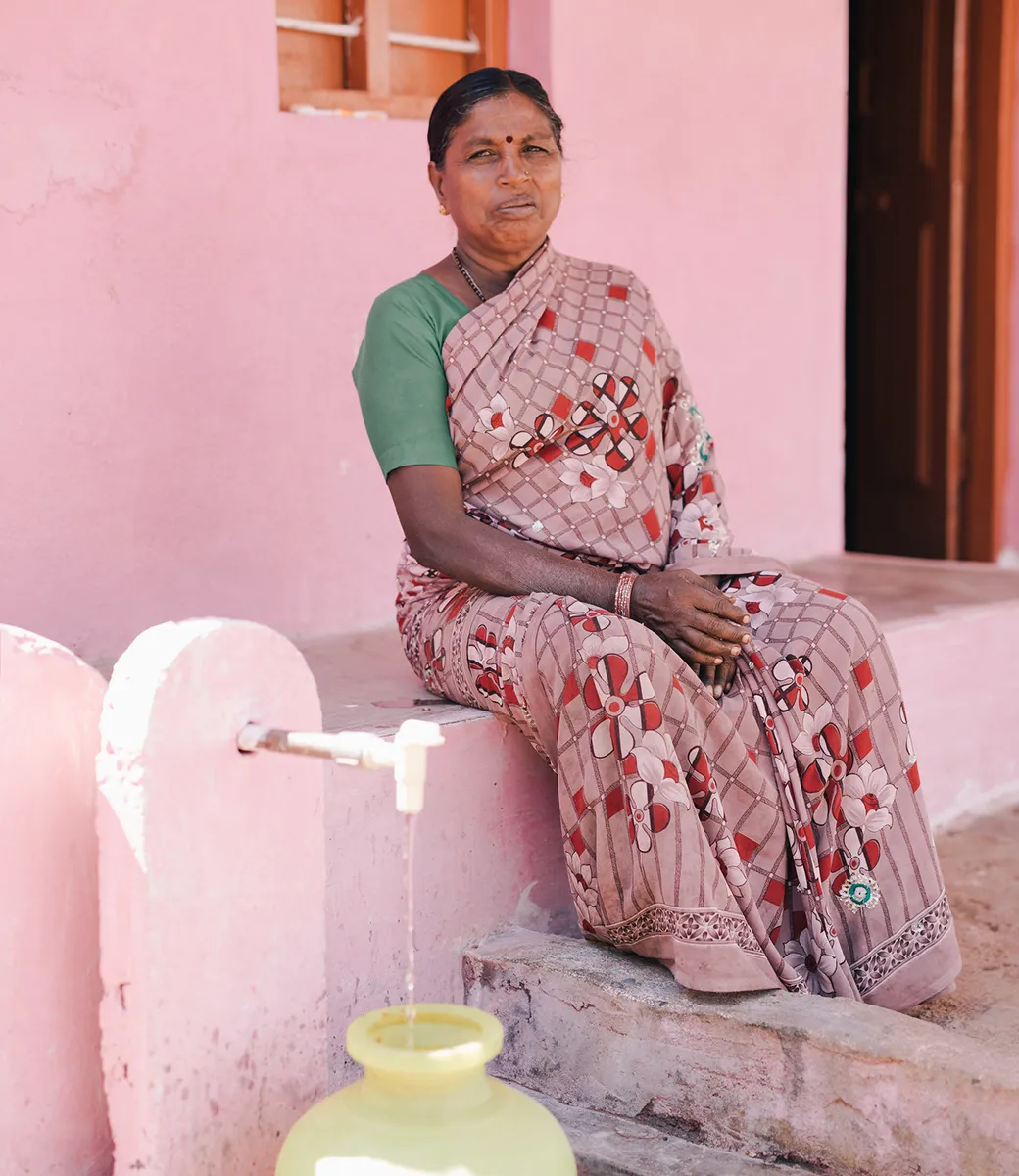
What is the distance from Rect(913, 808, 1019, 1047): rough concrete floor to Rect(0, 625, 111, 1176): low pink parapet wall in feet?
3.92

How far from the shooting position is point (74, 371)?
3125 millimetres

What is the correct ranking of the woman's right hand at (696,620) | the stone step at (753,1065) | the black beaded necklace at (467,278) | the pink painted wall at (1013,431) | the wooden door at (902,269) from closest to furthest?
the stone step at (753,1065) < the woman's right hand at (696,620) < the black beaded necklace at (467,278) < the pink painted wall at (1013,431) < the wooden door at (902,269)

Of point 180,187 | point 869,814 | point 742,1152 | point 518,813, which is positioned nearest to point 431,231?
point 180,187

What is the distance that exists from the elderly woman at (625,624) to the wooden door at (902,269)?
359 cm

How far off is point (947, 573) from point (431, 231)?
2.03m

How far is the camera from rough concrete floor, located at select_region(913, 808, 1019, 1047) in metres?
2.51

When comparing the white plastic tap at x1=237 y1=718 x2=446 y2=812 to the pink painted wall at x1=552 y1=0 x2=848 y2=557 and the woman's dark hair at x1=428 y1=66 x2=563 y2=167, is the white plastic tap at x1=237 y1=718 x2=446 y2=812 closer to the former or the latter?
the woman's dark hair at x1=428 y1=66 x2=563 y2=167

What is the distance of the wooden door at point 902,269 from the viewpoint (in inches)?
239

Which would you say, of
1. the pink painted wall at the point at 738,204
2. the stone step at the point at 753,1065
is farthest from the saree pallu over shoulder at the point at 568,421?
the pink painted wall at the point at 738,204

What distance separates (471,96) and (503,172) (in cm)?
14

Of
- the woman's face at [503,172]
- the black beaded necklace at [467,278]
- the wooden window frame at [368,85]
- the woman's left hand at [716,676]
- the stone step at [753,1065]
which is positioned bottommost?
the stone step at [753,1065]

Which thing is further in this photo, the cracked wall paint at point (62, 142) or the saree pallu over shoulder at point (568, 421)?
the cracked wall paint at point (62, 142)

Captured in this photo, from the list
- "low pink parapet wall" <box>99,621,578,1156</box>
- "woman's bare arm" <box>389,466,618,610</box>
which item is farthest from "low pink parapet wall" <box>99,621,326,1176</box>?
"woman's bare arm" <box>389,466,618,610</box>

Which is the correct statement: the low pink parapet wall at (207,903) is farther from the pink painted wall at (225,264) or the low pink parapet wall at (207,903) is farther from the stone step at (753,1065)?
the pink painted wall at (225,264)
